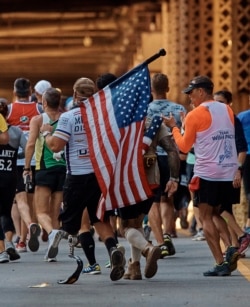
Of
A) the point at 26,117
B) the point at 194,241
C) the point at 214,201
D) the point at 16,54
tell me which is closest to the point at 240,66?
the point at 194,241

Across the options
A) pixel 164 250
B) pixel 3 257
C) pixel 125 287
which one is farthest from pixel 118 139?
pixel 164 250

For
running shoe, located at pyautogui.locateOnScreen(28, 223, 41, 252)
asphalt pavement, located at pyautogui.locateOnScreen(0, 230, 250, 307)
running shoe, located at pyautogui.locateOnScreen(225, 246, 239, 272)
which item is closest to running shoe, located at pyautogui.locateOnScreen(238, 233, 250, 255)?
asphalt pavement, located at pyautogui.locateOnScreen(0, 230, 250, 307)

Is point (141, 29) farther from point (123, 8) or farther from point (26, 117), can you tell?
point (26, 117)

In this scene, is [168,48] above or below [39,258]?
above

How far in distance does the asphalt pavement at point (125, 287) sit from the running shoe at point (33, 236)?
0.87m

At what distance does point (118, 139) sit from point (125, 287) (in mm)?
1410

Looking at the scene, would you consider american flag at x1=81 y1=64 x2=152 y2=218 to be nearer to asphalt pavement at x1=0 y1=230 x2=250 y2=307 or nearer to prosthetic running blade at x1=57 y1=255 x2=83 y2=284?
prosthetic running blade at x1=57 y1=255 x2=83 y2=284

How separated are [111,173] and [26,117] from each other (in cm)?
553

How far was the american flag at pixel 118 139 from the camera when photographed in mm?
14070

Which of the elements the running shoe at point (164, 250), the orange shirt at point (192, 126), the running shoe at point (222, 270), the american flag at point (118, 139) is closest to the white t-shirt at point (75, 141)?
the american flag at point (118, 139)

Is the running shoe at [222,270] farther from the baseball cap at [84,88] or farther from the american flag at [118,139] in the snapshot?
the baseball cap at [84,88]

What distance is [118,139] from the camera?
46.4ft

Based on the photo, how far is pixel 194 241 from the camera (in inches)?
843

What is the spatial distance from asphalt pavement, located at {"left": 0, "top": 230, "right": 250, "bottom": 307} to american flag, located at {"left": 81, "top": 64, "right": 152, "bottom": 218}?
31.4 inches
